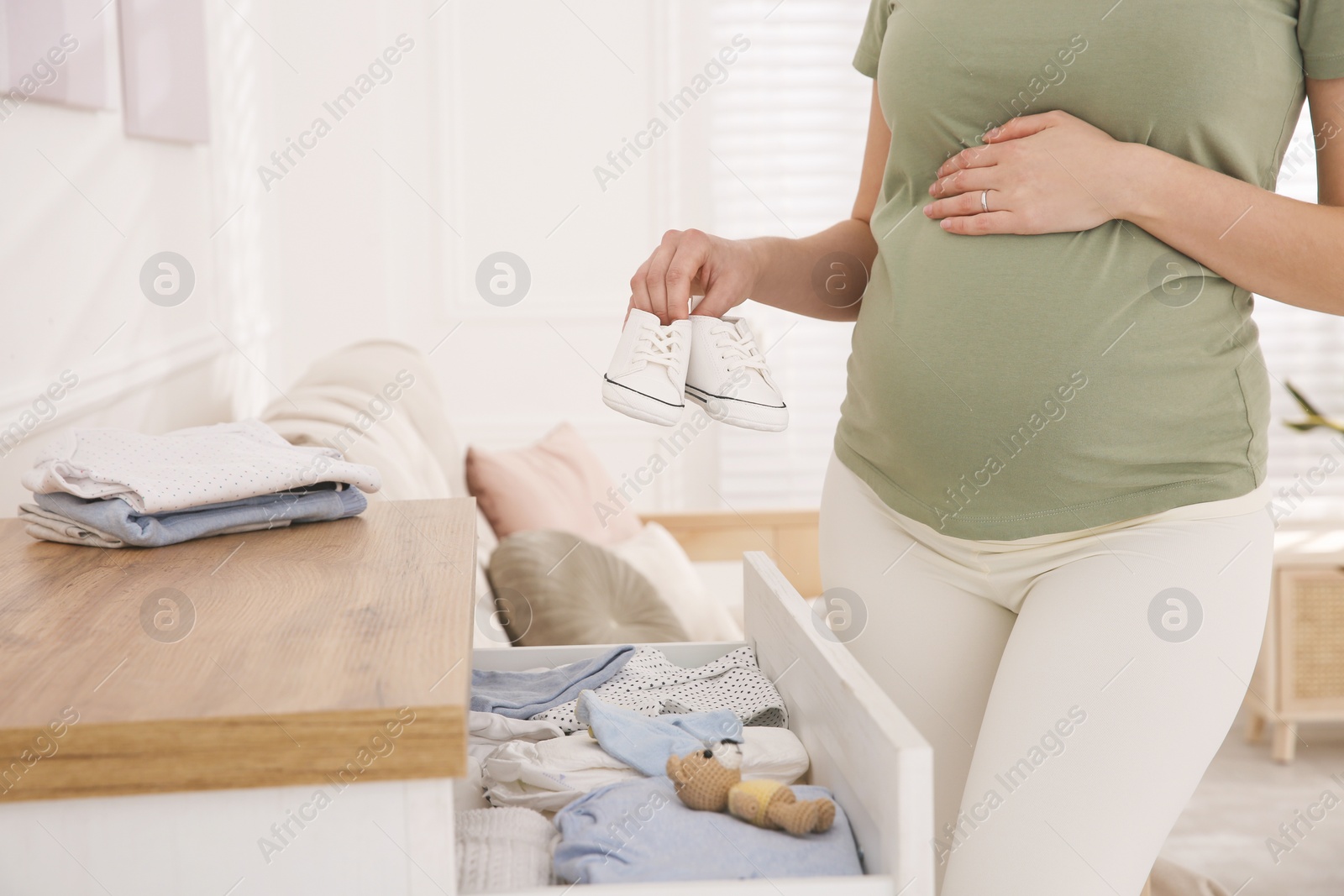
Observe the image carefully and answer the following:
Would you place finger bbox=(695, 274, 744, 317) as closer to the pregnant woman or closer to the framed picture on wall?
the pregnant woman

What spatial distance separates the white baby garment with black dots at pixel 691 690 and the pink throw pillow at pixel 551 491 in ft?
3.52

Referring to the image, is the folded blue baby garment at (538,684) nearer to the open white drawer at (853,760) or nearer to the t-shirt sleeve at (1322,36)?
the open white drawer at (853,760)

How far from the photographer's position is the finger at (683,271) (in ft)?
2.85

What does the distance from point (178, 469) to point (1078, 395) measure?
74 cm

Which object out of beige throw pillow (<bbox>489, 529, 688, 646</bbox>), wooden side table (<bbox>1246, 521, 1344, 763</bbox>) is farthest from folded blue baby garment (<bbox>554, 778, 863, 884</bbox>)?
wooden side table (<bbox>1246, 521, 1344, 763</bbox>)

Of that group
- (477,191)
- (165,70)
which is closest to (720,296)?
(165,70)

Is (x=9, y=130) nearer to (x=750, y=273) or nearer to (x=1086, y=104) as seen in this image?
(x=750, y=273)

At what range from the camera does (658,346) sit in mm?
828

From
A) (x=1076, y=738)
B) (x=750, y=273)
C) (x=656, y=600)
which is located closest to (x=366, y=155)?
(x=656, y=600)

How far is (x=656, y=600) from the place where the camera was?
185cm

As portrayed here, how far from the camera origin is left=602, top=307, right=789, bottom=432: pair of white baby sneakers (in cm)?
81

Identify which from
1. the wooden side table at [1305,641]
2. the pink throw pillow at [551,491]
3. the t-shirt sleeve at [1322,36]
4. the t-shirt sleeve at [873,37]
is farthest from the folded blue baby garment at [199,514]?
the wooden side table at [1305,641]

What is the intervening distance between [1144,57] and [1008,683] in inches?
19.0

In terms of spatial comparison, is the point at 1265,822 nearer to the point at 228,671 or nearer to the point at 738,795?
the point at 738,795
